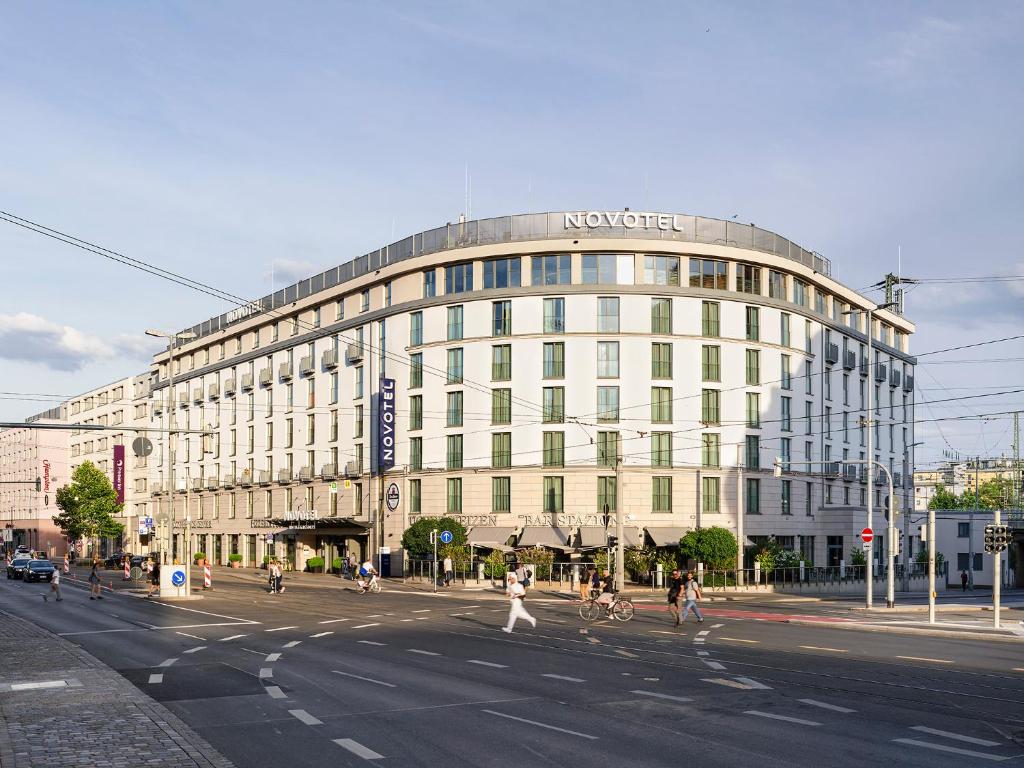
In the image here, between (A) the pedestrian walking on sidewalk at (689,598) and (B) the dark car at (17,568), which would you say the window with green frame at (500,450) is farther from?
(B) the dark car at (17,568)

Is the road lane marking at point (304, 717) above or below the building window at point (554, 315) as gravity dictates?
below

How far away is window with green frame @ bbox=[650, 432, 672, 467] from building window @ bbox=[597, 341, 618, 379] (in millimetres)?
4719

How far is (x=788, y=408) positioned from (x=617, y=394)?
1372 centimetres

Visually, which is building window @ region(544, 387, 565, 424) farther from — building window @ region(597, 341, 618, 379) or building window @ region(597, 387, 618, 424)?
building window @ region(597, 341, 618, 379)

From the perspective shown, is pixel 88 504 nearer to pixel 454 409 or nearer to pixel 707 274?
pixel 454 409

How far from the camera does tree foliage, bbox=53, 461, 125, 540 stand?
356 ft

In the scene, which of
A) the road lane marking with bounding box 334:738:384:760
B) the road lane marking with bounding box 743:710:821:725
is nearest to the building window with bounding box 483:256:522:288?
the road lane marking with bounding box 743:710:821:725

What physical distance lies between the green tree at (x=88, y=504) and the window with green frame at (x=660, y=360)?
230 ft

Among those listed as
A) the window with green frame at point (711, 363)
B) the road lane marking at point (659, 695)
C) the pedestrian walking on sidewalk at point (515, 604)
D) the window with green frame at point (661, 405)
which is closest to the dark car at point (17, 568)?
the window with green frame at point (661, 405)

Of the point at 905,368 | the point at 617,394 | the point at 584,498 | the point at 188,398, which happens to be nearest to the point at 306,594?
the point at 584,498

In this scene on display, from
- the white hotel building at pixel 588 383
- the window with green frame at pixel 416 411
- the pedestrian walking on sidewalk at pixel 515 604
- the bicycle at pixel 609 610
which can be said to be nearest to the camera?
the pedestrian walking on sidewalk at pixel 515 604

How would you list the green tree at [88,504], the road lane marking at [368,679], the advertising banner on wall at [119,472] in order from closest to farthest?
1. the road lane marking at [368,679]
2. the green tree at [88,504]
3. the advertising banner on wall at [119,472]

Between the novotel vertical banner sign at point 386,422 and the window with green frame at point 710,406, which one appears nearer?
the window with green frame at point 710,406

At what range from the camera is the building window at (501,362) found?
218 ft
